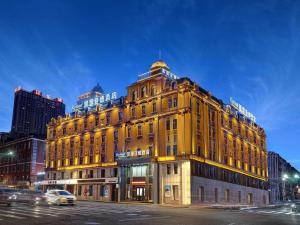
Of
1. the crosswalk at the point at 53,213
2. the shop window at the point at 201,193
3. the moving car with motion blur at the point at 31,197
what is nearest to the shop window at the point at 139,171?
the shop window at the point at 201,193

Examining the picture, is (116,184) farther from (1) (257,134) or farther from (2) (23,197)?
(1) (257,134)

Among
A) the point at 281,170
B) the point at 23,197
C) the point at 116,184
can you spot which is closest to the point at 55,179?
the point at 116,184

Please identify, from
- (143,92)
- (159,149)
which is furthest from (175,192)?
(143,92)

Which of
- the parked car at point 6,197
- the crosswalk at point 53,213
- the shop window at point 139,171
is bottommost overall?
the crosswalk at point 53,213

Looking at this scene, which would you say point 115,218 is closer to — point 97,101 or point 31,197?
point 31,197

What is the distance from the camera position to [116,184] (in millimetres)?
65875

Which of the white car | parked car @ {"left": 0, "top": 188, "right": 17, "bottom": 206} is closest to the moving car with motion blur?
the white car

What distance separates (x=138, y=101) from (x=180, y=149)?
1451cm

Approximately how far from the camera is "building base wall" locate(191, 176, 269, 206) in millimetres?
55500

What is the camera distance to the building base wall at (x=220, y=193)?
5550 centimetres

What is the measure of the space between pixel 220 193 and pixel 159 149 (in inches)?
595

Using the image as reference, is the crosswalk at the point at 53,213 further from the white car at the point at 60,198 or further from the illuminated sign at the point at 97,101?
the illuminated sign at the point at 97,101

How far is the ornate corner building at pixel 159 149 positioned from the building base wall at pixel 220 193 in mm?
160

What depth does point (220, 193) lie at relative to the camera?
210 ft
